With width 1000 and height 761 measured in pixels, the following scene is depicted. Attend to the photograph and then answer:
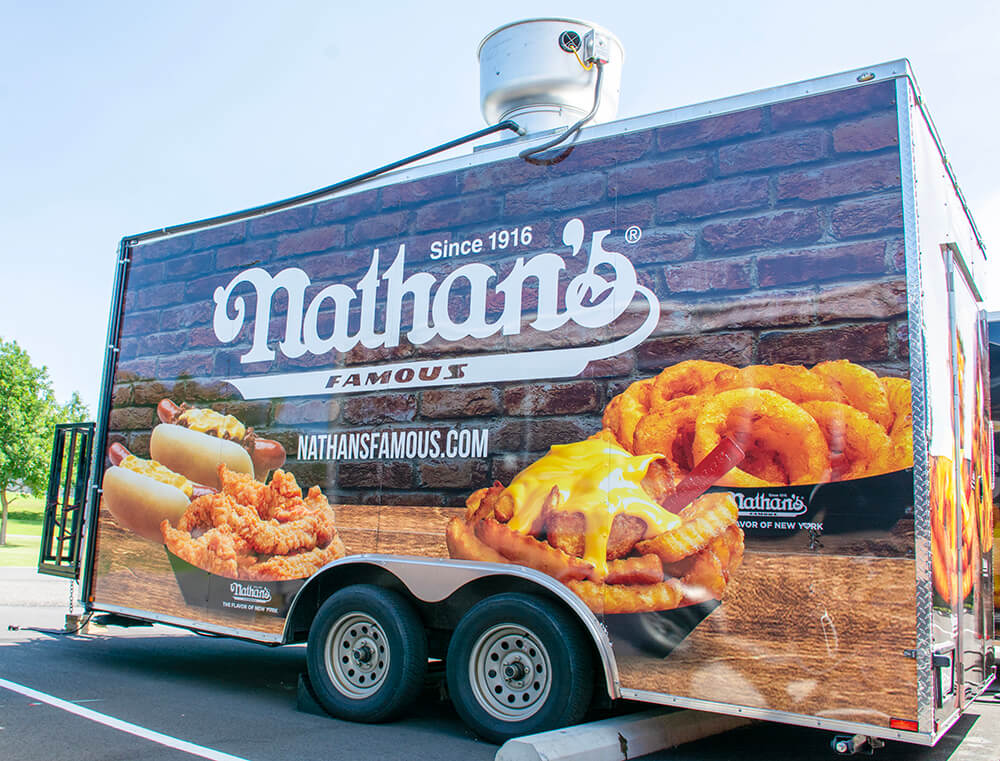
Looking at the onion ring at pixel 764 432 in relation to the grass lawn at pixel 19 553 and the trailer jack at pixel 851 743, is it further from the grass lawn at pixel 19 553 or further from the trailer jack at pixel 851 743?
the grass lawn at pixel 19 553

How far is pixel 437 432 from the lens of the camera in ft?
17.3

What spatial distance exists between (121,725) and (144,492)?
6.31 feet

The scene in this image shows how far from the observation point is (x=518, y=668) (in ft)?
15.7

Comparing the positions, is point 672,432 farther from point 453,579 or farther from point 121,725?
point 121,725

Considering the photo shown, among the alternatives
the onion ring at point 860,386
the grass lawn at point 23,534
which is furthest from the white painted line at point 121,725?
the grass lawn at point 23,534

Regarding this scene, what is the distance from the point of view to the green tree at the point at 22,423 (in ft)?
99.5

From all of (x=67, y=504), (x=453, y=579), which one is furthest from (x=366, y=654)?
(x=67, y=504)

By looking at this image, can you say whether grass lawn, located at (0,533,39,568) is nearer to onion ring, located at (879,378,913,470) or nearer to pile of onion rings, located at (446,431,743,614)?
pile of onion rings, located at (446,431,743,614)

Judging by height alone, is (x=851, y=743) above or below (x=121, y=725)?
above

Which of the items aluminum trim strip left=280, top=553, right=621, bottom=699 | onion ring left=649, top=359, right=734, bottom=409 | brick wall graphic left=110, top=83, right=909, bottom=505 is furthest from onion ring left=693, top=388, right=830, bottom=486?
aluminum trim strip left=280, top=553, right=621, bottom=699

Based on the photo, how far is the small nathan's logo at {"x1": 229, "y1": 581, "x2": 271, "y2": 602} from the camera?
581cm

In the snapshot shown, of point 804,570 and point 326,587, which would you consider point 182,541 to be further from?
point 804,570

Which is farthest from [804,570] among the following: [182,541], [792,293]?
[182,541]

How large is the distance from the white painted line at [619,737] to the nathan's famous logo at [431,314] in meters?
1.83
